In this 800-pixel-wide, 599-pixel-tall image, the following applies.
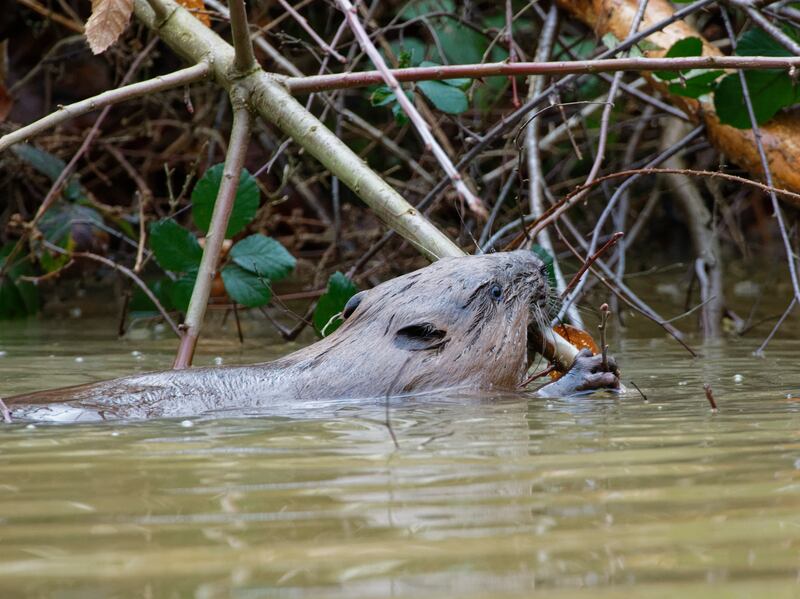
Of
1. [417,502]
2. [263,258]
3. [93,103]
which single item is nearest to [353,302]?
[263,258]

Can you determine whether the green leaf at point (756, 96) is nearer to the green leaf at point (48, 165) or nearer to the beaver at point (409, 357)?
the beaver at point (409, 357)

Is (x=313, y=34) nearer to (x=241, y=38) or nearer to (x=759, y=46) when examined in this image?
(x=241, y=38)

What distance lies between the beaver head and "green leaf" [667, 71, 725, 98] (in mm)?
1183

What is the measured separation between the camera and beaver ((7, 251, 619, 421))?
3590mm

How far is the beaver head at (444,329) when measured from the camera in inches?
153

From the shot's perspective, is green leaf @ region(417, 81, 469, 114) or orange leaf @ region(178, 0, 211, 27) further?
orange leaf @ region(178, 0, 211, 27)

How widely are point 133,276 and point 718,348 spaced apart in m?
2.59

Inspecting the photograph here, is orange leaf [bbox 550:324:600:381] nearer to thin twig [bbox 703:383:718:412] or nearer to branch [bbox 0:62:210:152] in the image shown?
thin twig [bbox 703:383:718:412]

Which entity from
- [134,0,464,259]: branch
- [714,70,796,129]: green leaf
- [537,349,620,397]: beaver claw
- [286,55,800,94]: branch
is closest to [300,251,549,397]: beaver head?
[134,0,464,259]: branch

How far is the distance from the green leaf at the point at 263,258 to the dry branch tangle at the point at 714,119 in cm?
177


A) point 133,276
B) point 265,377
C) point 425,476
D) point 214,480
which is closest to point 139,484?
point 214,480

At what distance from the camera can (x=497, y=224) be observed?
6801 millimetres

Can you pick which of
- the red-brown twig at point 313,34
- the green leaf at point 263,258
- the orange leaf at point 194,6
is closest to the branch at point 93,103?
the red-brown twig at point 313,34

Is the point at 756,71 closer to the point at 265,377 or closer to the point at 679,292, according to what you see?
the point at 265,377
